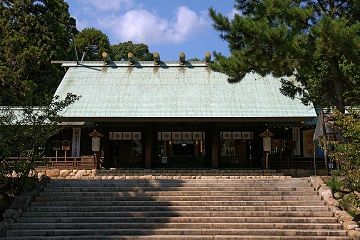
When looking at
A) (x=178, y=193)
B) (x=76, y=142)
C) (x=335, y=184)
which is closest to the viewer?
(x=335, y=184)

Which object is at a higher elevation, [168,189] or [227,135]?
[227,135]

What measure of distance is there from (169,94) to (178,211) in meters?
11.0

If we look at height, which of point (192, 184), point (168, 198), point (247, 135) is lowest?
point (168, 198)

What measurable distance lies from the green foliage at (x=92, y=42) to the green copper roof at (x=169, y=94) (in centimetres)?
2249

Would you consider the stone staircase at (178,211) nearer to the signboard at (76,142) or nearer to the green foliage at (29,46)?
the signboard at (76,142)

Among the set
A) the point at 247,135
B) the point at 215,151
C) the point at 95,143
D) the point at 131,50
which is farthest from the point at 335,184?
the point at 131,50

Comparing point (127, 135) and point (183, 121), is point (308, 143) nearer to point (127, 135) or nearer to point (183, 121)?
point (183, 121)

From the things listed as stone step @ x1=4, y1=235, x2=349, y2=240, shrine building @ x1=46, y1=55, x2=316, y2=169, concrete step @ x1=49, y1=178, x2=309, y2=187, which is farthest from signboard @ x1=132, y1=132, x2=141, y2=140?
stone step @ x1=4, y1=235, x2=349, y2=240

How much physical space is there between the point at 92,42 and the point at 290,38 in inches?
1516

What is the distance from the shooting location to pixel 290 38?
1305 cm

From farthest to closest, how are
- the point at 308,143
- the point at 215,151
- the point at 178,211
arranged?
the point at 308,143, the point at 215,151, the point at 178,211

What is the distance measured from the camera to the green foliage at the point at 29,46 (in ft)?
97.4

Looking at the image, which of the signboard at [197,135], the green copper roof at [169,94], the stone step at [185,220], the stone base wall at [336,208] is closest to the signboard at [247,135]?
the green copper roof at [169,94]

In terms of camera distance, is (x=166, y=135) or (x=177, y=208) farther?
(x=166, y=135)
